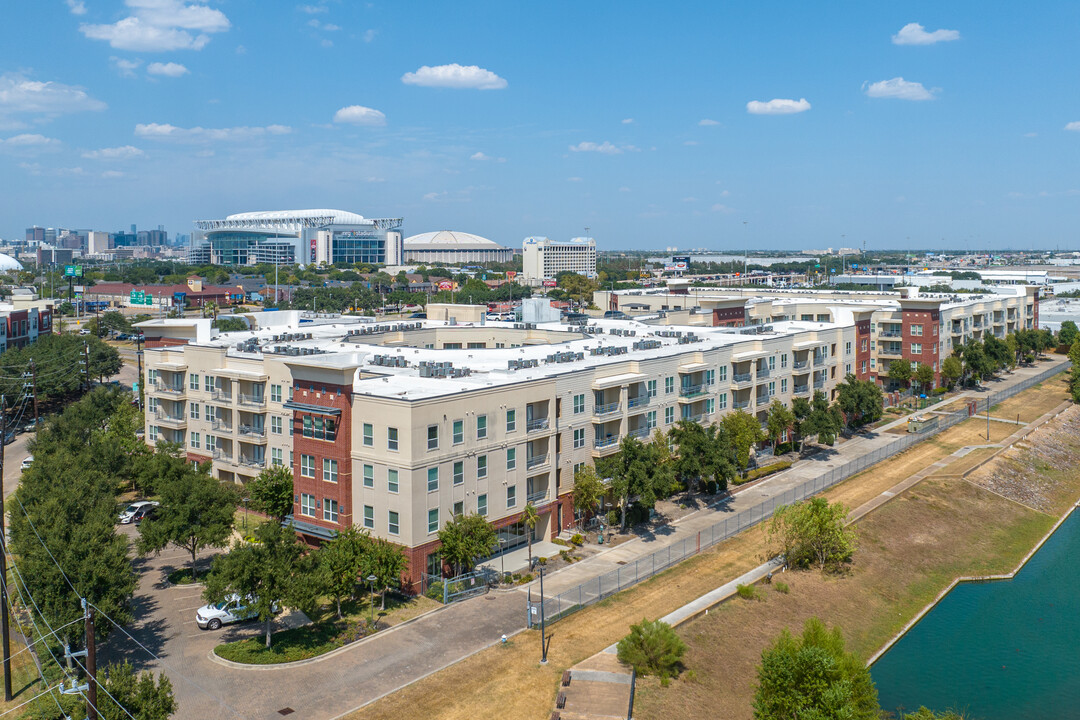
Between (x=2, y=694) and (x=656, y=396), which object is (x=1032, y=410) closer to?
(x=656, y=396)

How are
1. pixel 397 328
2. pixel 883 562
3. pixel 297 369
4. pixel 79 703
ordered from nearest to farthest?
pixel 79 703
pixel 297 369
pixel 883 562
pixel 397 328

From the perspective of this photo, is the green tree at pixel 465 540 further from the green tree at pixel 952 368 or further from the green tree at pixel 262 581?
the green tree at pixel 952 368

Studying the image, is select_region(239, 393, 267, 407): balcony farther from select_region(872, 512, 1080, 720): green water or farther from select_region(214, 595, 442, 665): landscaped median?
select_region(872, 512, 1080, 720): green water

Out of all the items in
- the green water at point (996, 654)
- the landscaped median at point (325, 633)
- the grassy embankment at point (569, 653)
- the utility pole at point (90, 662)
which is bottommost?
the green water at point (996, 654)

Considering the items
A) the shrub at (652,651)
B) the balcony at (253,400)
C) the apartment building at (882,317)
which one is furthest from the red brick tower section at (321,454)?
the apartment building at (882,317)

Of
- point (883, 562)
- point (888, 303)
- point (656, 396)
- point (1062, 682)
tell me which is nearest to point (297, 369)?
point (656, 396)

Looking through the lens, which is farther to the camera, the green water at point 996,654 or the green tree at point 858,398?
the green tree at point 858,398
